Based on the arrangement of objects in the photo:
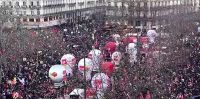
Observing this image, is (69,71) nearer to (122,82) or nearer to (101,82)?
(101,82)

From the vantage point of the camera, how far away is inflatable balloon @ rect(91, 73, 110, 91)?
24542mm

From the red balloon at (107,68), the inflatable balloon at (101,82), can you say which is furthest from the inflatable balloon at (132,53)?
the inflatable balloon at (101,82)

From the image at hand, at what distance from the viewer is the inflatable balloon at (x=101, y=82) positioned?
80.5 ft

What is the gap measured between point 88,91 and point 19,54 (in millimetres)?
12090

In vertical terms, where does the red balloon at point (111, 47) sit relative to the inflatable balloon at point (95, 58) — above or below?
below

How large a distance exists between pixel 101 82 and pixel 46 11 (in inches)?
1580

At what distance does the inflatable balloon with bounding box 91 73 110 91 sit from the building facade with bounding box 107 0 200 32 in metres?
35.5

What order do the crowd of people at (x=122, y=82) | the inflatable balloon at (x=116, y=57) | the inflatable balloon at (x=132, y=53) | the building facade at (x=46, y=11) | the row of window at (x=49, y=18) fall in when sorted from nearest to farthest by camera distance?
the crowd of people at (x=122, y=82)
the inflatable balloon at (x=132, y=53)
the inflatable balloon at (x=116, y=57)
the building facade at (x=46, y=11)
the row of window at (x=49, y=18)

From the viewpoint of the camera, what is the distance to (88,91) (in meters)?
23.7

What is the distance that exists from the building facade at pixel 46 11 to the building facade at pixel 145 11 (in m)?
6.06

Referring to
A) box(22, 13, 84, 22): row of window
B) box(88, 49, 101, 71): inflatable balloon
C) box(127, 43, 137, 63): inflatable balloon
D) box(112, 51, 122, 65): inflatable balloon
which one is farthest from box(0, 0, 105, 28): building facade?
box(112, 51, 122, 65): inflatable balloon

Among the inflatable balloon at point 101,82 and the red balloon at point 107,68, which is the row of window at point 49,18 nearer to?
the red balloon at point 107,68

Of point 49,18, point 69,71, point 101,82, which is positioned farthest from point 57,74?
point 49,18

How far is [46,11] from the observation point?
209 ft
